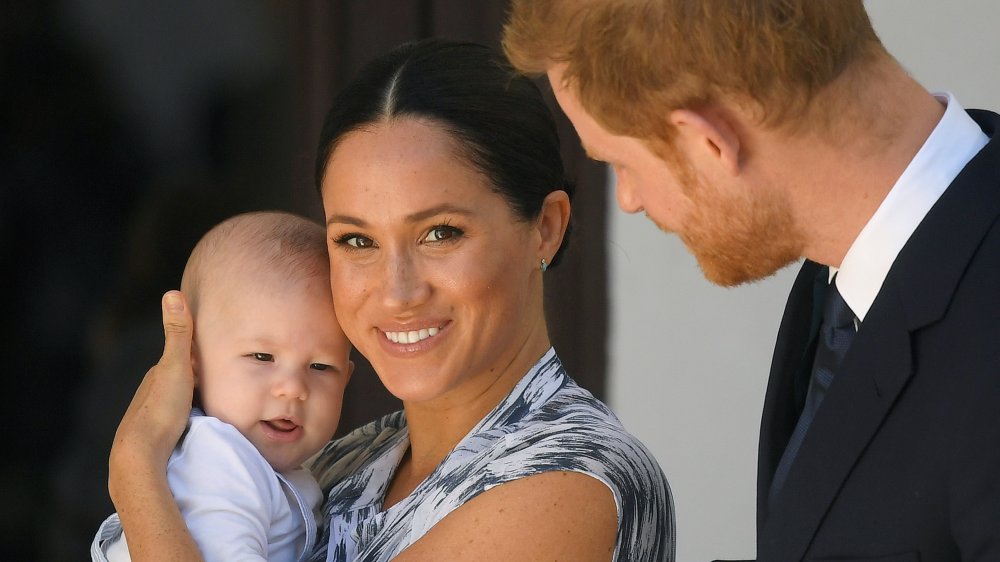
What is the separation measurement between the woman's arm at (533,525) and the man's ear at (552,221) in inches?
20.5

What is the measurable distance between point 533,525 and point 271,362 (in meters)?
0.68

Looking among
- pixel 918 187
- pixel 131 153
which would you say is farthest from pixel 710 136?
pixel 131 153

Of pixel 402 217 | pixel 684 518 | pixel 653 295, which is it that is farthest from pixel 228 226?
pixel 684 518

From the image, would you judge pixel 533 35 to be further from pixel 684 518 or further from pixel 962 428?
pixel 684 518

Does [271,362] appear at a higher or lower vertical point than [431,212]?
lower

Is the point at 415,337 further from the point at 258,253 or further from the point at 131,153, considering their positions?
the point at 131,153

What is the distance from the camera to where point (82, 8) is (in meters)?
3.48

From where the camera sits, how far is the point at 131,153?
3.52 metres

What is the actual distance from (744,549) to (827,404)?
2.58m

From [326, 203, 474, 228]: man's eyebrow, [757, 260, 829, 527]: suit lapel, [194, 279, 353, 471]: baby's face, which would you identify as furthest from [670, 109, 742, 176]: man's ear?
[194, 279, 353, 471]: baby's face

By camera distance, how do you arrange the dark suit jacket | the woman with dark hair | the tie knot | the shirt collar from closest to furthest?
the dark suit jacket, the shirt collar, the tie knot, the woman with dark hair

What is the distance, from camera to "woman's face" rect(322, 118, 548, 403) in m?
1.96

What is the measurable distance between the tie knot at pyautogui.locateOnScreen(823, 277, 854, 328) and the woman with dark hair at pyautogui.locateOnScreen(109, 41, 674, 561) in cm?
36

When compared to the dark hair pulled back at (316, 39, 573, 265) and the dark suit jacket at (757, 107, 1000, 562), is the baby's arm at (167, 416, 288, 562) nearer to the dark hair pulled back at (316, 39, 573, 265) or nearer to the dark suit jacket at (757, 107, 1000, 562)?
the dark hair pulled back at (316, 39, 573, 265)
